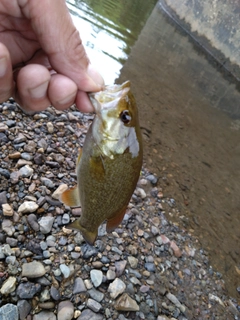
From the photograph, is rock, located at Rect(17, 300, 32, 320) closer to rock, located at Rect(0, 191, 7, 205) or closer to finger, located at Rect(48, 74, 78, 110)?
rock, located at Rect(0, 191, 7, 205)

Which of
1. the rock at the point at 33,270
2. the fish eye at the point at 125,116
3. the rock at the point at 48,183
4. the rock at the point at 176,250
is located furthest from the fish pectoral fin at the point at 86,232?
the rock at the point at 176,250

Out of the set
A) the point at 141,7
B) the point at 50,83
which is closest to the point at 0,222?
the point at 50,83

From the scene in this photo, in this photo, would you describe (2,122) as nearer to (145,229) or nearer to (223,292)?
(145,229)

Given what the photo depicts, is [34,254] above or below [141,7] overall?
above

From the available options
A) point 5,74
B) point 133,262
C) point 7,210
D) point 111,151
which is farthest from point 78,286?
point 5,74

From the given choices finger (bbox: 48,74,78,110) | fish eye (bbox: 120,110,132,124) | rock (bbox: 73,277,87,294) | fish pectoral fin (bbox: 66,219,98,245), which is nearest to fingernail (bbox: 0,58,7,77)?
finger (bbox: 48,74,78,110)

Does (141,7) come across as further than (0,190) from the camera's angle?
Yes

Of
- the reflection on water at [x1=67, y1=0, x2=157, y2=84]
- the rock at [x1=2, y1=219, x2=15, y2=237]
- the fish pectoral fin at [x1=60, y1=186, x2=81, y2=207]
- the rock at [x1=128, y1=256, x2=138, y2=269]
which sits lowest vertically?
the reflection on water at [x1=67, y1=0, x2=157, y2=84]
